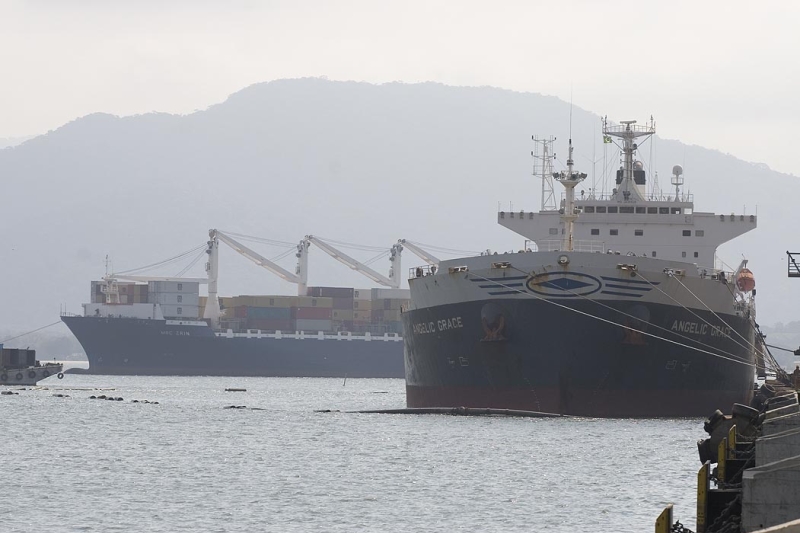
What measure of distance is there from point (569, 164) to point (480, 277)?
23.5 ft

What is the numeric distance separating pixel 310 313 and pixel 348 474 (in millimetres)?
106355

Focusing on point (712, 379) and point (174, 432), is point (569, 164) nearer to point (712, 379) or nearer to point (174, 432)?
point (712, 379)

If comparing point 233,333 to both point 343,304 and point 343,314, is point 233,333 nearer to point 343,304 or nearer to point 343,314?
point 343,314

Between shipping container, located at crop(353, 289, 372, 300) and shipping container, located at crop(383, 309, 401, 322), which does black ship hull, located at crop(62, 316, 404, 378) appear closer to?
shipping container, located at crop(383, 309, 401, 322)

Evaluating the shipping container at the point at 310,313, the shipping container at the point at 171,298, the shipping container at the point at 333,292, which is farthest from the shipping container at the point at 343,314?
the shipping container at the point at 171,298

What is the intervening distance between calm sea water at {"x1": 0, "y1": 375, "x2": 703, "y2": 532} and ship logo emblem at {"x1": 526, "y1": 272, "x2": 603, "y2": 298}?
3978 mm

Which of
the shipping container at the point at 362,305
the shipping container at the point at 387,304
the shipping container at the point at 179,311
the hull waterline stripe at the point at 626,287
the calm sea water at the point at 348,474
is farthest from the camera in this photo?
the shipping container at the point at 387,304

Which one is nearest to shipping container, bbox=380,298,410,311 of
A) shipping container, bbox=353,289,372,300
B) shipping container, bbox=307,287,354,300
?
shipping container, bbox=353,289,372,300

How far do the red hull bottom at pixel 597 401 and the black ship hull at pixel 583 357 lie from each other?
3 centimetres

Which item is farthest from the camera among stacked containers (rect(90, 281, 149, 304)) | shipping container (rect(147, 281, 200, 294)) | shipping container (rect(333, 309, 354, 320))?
stacked containers (rect(90, 281, 149, 304))

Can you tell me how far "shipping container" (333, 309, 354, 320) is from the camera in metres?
142

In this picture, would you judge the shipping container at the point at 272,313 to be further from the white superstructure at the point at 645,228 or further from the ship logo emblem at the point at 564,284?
Result: the ship logo emblem at the point at 564,284

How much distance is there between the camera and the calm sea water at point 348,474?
25.4 meters

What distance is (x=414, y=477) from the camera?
3172 centimetres
